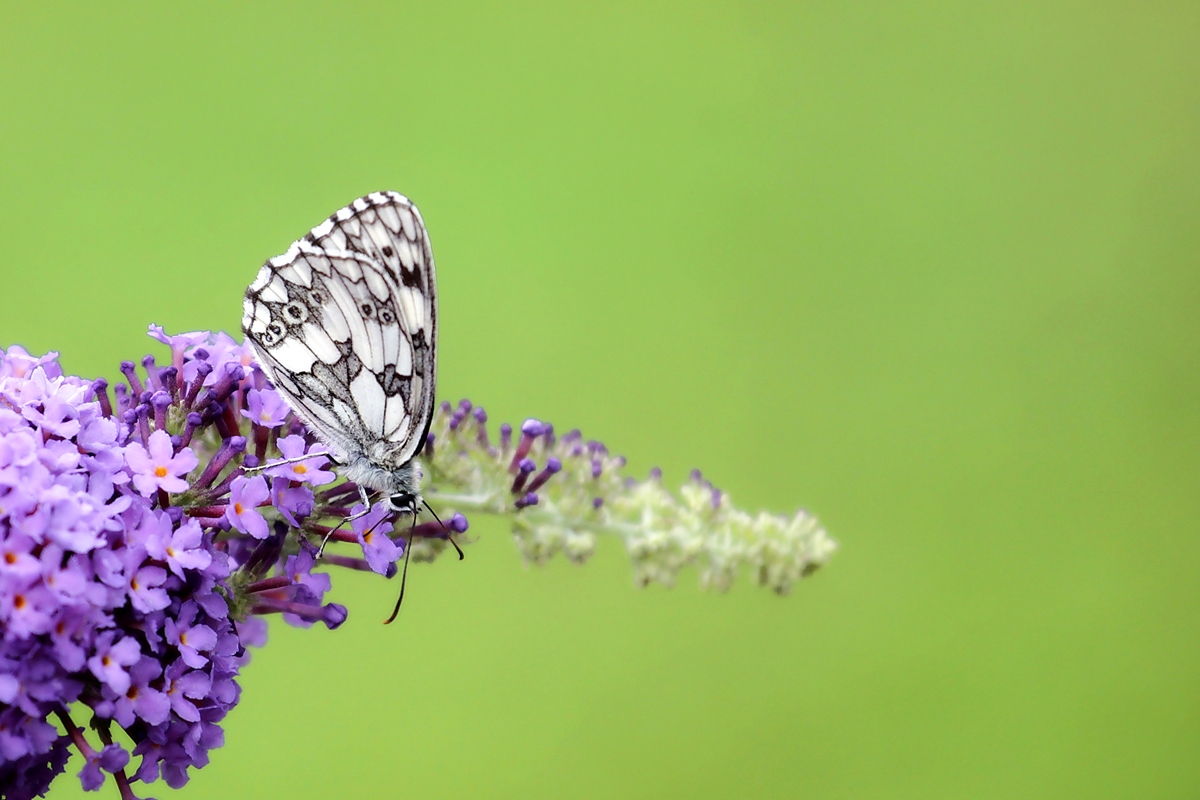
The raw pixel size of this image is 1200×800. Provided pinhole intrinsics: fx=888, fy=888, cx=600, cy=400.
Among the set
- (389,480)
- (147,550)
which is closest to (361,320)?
(389,480)

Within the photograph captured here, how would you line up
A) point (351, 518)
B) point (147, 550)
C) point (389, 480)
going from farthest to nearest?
point (389, 480), point (351, 518), point (147, 550)

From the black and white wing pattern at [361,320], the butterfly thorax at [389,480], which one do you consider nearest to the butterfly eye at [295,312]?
the black and white wing pattern at [361,320]

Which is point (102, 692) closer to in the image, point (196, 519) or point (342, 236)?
point (196, 519)

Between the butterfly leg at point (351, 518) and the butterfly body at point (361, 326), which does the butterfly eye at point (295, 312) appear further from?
the butterfly leg at point (351, 518)

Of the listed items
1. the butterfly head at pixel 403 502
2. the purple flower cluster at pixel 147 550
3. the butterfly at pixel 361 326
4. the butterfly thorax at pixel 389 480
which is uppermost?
the butterfly at pixel 361 326

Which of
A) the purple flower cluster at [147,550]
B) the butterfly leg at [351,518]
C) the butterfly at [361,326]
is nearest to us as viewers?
the purple flower cluster at [147,550]

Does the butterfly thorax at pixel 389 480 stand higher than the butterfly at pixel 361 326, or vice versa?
the butterfly at pixel 361 326

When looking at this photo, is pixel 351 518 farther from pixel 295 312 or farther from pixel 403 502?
pixel 295 312

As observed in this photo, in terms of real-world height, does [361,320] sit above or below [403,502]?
above
